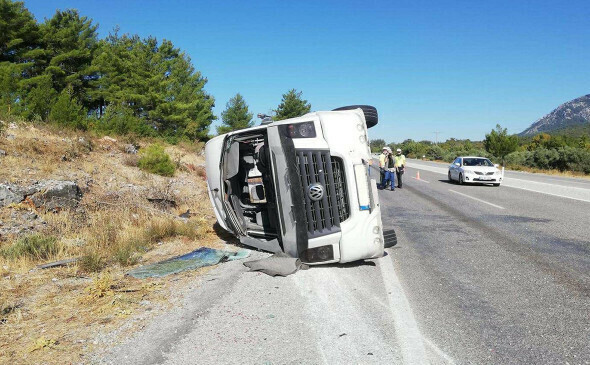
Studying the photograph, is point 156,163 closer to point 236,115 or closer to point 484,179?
point 484,179

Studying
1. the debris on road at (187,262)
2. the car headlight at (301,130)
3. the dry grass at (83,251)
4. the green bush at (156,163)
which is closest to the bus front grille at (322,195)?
the car headlight at (301,130)

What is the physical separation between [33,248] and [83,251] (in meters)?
0.72

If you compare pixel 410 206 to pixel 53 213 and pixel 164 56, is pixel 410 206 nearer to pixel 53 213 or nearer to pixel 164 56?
pixel 53 213

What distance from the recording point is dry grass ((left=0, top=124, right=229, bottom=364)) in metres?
3.48

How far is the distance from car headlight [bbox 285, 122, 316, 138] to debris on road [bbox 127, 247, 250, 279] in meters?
2.07

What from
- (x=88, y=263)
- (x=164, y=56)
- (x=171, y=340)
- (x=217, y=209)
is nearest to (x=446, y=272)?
(x=171, y=340)

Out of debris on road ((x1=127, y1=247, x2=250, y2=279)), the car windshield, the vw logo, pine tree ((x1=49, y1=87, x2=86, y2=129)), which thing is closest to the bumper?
the car windshield

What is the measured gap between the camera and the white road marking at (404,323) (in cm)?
290

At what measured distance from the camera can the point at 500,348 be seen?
9.85 ft

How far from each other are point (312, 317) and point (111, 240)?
14.4 ft

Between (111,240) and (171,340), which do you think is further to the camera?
(111,240)

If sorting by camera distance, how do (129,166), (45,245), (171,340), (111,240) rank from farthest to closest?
1. (129,166)
2. (111,240)
3. (45,245)
4. (171,340)

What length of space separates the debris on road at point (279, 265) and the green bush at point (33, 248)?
126 inches

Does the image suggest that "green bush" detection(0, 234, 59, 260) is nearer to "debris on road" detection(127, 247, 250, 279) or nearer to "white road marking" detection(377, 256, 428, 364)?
"debris on road" detection(127, 247, 250, 279)
